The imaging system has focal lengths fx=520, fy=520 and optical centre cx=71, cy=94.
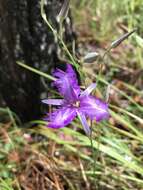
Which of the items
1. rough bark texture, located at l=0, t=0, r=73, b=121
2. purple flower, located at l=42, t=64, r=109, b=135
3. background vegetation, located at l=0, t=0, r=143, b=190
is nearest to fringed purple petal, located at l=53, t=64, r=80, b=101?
purple flower, located at l=42, t=64, r=109, b=135

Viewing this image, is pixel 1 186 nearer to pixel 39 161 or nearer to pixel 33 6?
pixel 39 161

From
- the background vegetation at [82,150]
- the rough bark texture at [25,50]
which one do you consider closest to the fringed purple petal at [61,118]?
the background vegetation at [82,150]

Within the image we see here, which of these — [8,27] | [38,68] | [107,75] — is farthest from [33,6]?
[107,75]

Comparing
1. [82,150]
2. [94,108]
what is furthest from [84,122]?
[82,150]

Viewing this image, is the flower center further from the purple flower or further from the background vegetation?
the background vegetation

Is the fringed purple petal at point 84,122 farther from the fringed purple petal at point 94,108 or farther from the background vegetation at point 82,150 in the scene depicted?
the background vegetation at point 82,150

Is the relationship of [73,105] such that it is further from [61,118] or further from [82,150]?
[82,150]

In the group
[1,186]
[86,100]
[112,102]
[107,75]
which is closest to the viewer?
[86,100]
